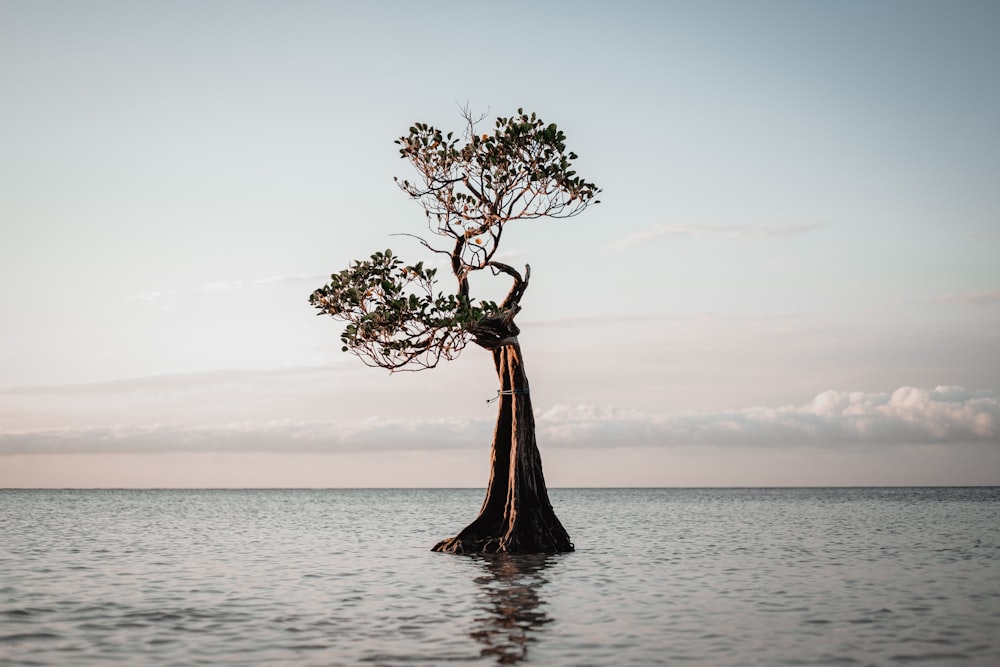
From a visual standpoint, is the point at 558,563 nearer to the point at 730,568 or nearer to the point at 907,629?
the point at 730,568

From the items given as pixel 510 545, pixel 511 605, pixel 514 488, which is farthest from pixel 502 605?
pixel 514 488

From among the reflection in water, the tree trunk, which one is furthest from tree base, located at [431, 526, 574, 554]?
the reflection in water

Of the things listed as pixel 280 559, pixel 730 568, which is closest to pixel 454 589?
pixel 730 568

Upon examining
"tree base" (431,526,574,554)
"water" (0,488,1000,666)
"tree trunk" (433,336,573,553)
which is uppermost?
"tree trunk" (433,336,573,553)

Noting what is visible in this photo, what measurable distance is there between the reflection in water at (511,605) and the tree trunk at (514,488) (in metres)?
0.62

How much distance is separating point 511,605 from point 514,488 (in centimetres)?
898

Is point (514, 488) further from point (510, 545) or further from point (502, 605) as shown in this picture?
point (502, 605)

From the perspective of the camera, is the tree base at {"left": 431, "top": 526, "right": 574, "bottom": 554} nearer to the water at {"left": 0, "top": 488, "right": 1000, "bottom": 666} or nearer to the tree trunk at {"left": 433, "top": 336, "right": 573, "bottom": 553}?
the tree trunk at {"left": 433, "top": 336, "right": 573, "bottom": 553}

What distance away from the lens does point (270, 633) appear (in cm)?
2033

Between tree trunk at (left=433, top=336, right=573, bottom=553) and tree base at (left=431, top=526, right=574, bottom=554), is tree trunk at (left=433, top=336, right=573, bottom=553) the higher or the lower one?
the higher one

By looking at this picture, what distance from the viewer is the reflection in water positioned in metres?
18.5

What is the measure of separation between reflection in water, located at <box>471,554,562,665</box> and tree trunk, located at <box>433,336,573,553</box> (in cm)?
62

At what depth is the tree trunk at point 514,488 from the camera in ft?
105

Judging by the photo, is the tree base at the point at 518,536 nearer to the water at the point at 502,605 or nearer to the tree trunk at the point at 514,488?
the tree trunk at the point at 514,488
